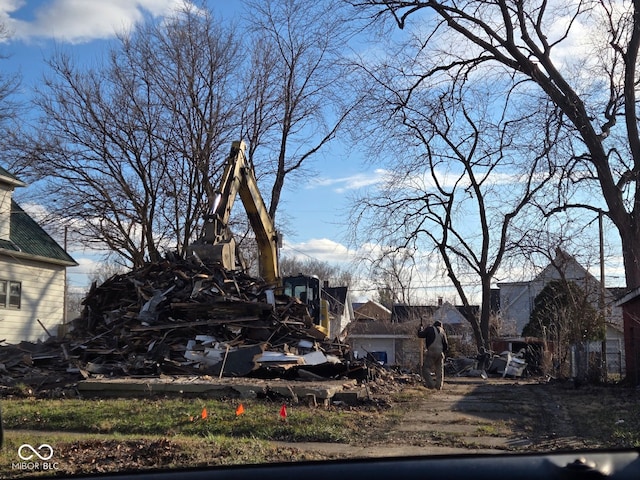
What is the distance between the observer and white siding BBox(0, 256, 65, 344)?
24328mm

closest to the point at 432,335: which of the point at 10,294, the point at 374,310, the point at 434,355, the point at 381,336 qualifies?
the point at 434,355

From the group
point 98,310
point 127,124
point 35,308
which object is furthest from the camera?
point 127,124

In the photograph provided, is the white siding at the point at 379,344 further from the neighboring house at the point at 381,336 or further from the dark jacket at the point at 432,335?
the dark jacket at the point at 432,335

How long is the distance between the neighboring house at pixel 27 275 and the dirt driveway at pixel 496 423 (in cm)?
1596

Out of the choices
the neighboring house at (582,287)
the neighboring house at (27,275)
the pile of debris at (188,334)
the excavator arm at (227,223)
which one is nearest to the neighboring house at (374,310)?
the neighboring house at (582,287)

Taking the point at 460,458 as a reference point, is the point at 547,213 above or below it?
above

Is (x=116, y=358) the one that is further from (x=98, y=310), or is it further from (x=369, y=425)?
(x=369, y=425)

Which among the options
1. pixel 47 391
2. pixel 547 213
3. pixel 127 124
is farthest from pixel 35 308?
pixel 547 213

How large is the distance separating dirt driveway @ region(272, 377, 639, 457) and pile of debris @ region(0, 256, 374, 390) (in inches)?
111

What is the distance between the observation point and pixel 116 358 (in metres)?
14.3

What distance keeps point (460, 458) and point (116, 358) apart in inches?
495

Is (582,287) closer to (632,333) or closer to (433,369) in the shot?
(632,333)

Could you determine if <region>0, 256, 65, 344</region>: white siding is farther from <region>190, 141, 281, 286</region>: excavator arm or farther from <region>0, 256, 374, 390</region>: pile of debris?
<region>190, 141, 281, 286</region>: excavator arm

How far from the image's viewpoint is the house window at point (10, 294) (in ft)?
78.8
